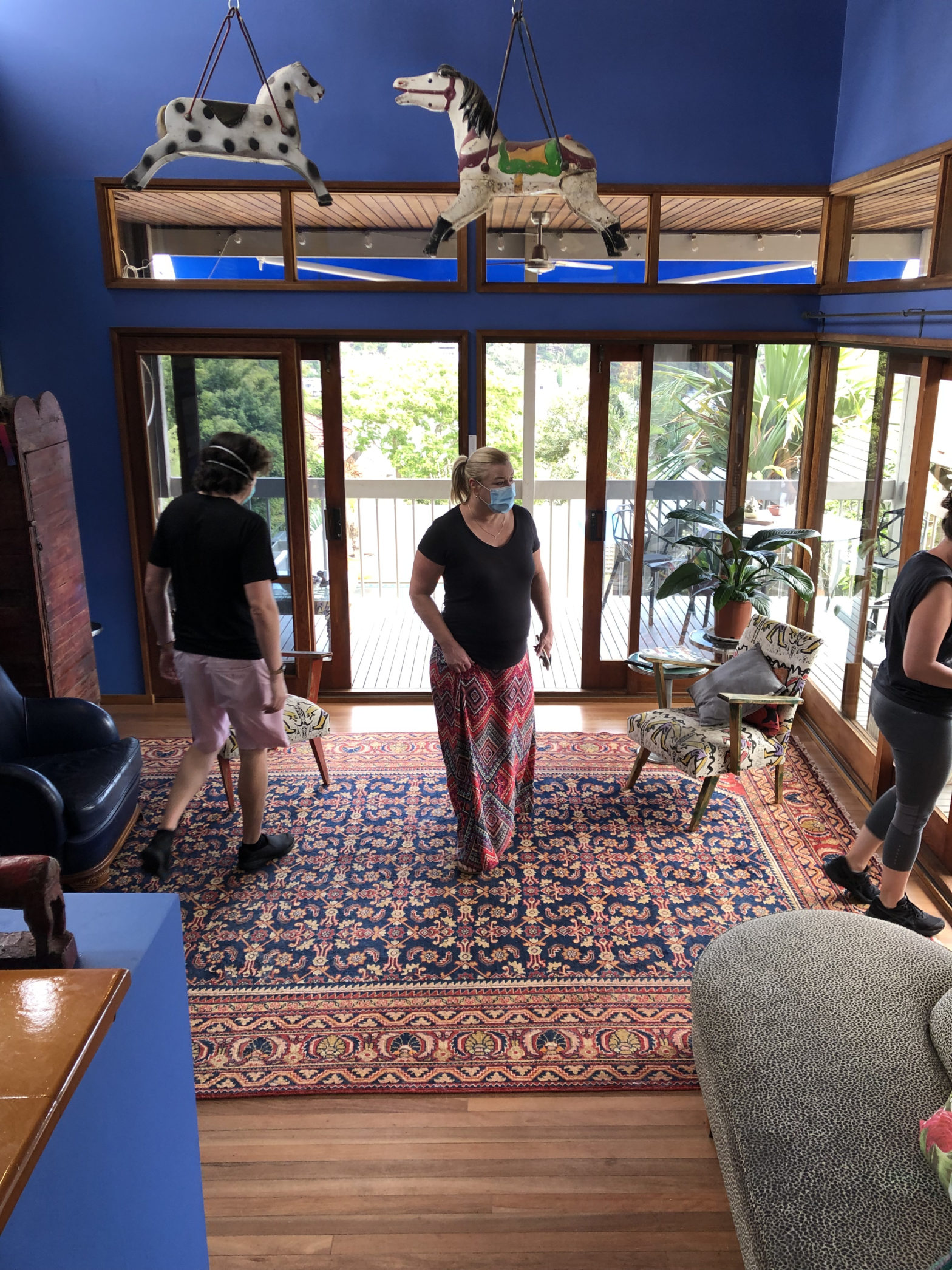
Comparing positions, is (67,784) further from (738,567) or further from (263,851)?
(738,567)

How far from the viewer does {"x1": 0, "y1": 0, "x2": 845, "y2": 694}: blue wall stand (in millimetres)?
4555

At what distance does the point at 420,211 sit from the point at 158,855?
3335 millimetres

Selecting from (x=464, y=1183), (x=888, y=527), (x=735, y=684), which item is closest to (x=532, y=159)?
Result: (x=735, y=684)

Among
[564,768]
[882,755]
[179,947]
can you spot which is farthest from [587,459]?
[179,947]

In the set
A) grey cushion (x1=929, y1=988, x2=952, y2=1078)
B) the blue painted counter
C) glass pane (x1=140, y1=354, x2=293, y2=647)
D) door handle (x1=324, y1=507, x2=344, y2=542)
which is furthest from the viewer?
door handle (x1=324, y1=507, x2=344, y2=542)

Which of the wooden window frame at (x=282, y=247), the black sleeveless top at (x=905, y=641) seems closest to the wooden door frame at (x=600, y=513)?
the wooden window frame at (x=282, y=247)

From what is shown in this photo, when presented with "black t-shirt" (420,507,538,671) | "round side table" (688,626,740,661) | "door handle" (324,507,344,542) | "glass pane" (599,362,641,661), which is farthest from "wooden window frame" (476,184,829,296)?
"black t-shirt" (420,507,538,671)

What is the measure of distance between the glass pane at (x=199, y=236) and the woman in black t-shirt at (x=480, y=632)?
2.17 meters

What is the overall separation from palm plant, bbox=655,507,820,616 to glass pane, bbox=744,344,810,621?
0.36 metres

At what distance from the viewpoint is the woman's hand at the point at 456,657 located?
334cm

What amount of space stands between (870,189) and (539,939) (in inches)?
142

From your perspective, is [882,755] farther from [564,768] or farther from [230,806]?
[230,806]

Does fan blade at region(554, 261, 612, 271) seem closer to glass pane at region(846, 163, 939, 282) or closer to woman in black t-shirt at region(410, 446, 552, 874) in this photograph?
glass pane at region(846, 163, 939, 282)

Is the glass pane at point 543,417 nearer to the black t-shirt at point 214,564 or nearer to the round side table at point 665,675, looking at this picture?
the round side table at point 665,675
